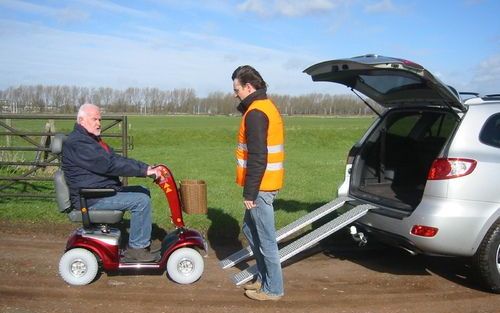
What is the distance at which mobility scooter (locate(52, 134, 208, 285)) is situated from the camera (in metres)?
5.43

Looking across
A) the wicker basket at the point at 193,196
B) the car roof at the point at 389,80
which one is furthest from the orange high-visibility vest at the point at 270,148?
the wicker basket at the point at 193,196

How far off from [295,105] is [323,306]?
93.3 m

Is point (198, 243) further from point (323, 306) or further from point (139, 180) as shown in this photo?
point (139, 180)

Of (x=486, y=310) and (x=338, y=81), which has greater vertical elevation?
(x=338, y=81)

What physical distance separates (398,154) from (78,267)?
4.37 metres

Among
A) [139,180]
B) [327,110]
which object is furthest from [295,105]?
[139,180]

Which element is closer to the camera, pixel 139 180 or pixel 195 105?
pixel 139 180

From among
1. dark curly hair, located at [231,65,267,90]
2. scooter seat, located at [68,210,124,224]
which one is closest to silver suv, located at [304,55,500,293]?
dark curly hair, located at [231,65,267,90]

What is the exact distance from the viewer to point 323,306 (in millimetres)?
4961

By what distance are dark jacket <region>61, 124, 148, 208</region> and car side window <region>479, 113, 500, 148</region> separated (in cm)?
358

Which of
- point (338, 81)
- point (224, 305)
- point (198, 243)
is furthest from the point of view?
point (338, 81)

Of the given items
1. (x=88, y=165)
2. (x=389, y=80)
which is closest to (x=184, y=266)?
(x=88, y=165)

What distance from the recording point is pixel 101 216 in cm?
555

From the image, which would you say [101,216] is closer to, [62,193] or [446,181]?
[62,193]
